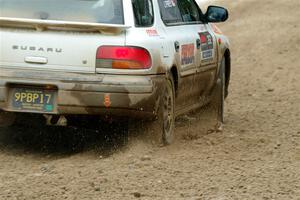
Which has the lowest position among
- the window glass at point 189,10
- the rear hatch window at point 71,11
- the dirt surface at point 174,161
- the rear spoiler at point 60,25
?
the dirt surface at point 174,161

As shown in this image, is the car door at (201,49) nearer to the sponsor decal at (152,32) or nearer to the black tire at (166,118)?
the black tire at (166,118)

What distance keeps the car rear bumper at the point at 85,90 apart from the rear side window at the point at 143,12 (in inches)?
20.7

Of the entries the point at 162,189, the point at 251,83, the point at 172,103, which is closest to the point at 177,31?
the point at 172,103

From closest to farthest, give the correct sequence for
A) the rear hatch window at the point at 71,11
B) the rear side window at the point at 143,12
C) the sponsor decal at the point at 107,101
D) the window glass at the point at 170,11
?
1. the sponsor decal at the point at 107,101
2. the rear hatch window at the point at 71,11
3. the rear side window at the point at 143,12
4. the window glass at the point at 170,11

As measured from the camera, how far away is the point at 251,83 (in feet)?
51.1

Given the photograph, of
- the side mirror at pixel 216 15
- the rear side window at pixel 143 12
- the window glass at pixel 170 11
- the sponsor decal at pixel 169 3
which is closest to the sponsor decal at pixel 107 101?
the rear side window at pixel 143 12

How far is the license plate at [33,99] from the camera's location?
742cm

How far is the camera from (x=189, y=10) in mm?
9609

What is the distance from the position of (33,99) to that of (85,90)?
1.43ft

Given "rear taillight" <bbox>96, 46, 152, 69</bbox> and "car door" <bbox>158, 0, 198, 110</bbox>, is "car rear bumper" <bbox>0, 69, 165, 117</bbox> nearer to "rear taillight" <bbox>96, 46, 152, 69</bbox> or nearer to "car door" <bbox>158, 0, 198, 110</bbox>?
"rear taillight" <bbox>96, 46, 152, 69</bbox>

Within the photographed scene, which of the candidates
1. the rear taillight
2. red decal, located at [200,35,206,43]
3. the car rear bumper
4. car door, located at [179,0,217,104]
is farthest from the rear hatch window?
red decal, located at [200,35,206,43]

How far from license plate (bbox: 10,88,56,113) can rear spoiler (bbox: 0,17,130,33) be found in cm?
52

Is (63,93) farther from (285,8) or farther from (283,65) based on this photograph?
(285,8)

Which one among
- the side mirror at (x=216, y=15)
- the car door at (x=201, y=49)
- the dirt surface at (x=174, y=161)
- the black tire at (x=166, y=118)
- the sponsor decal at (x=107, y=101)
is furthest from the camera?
the side mirror at (x=216, y=15)
